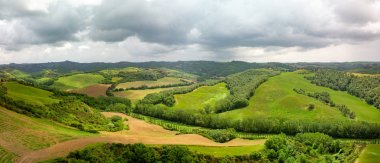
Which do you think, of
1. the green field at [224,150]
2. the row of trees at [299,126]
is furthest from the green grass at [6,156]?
the row of trees at [299,126]

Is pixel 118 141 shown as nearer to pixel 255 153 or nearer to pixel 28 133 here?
pixel 28 133

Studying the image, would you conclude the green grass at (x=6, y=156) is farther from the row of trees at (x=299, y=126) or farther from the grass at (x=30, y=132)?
the row of trees at (x=299, y=126)

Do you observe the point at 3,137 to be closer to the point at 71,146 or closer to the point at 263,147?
the point at 71,146

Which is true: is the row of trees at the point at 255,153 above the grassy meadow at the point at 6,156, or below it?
below

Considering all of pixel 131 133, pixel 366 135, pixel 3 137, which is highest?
pixel 3 137

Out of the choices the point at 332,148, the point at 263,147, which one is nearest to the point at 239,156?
the point at 263,147

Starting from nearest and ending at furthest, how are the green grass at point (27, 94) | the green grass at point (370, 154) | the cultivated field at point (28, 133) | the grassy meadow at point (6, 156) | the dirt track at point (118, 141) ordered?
the grassy meadow at point (6, 156)
the dirt track at point (118, 141)
the cultivated field at point (28, 133)
the green grass at point (370, 154)
the green grass at point (27, 94)

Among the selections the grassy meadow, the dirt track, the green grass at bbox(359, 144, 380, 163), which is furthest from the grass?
the green grass at bbox(359, 144, 380, 163)
